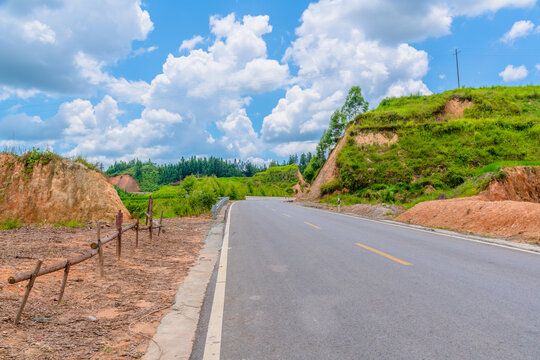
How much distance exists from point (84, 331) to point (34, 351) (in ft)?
2.08

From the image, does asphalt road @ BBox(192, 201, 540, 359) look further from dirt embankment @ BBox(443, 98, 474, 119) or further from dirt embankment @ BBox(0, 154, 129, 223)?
dirt embankment @ BBox(443, 98, 474, 119)

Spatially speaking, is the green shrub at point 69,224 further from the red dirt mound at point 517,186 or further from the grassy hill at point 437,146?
the grassy hill at point 437,146

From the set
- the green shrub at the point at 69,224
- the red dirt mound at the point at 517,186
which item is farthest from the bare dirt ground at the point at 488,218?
the green shrub at the point at 69,224

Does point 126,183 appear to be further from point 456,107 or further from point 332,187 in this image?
point 456,107

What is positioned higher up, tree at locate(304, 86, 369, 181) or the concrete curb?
tree at locate(304, 86, 369, 181)

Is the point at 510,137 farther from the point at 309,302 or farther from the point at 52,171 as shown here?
the point at 52,171

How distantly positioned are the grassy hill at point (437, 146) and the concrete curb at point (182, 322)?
18895 millimetres

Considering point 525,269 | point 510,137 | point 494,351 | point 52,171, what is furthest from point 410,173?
point 494,351

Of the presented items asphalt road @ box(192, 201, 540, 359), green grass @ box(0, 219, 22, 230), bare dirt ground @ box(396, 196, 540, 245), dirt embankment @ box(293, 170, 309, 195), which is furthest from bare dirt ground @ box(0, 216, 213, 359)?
dirt embankment @ box(293, 170, 309, 195)

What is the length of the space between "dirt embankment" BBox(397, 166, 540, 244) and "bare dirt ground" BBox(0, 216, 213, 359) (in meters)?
10.1

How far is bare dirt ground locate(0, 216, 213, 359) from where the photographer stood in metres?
3.36

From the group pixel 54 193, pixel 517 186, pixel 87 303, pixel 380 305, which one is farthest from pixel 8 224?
pixel 517 186

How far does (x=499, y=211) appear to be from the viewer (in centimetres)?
1182

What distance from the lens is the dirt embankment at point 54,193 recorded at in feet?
50.6
